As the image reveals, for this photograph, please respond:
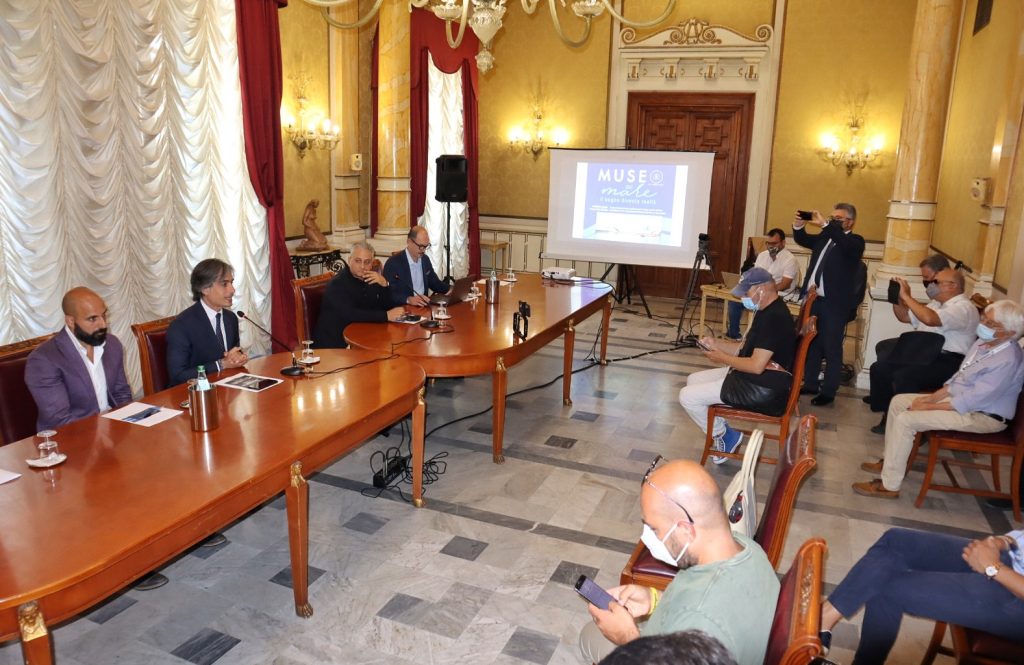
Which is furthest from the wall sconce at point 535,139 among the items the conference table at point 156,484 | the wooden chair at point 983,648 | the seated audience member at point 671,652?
the seated audience member at point 671,652

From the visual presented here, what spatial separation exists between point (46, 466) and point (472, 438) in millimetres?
2749

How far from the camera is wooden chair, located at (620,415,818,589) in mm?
2248

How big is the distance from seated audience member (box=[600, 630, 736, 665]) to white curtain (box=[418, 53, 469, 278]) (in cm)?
830

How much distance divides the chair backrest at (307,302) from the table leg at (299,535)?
82.7 inches

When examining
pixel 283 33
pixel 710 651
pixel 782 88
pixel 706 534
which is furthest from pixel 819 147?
pixel 710 651

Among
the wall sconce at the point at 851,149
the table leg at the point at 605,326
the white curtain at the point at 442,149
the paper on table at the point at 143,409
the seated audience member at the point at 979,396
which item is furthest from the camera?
the white curtain at the point at 442,149

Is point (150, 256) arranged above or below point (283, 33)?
below

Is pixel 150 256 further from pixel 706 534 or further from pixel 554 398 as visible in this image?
pixel 706 534

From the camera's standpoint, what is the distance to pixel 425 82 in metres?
8.57

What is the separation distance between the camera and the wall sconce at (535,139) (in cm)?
990

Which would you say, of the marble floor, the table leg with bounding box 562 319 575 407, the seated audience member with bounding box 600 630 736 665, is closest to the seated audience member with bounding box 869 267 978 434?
the marble floor

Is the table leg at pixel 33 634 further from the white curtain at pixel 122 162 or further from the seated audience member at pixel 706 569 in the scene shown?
the white curtain at pixel 122 162

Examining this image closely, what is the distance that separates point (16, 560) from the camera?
1.82m

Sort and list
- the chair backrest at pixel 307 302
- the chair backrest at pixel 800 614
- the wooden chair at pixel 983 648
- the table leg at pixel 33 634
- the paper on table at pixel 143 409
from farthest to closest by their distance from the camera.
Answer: the chair backrest at pixel 307 302 → the paper on table at pixel 143 409 → the wooden chair at pixel 983 648 → the table leg at pixel 33 634 → the chair backrest at pixel 800 614
